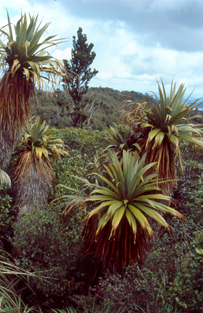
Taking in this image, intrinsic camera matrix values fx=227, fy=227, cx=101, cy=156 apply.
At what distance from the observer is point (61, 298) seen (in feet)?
13.5

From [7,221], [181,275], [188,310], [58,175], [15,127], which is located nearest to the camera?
[188,310]

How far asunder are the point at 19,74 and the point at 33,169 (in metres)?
2.13

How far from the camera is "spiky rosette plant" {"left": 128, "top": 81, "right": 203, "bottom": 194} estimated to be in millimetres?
4027

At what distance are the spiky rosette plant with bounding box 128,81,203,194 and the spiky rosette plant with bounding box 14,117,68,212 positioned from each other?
2.35 metres

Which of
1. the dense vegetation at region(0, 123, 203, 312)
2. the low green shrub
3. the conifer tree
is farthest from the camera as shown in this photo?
the conifer tree

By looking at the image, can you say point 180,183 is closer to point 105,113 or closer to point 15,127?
point 15,127

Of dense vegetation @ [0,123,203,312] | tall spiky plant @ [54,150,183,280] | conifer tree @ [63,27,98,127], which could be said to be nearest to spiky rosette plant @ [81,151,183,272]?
tall spiky plant @ [54,150,183,280]

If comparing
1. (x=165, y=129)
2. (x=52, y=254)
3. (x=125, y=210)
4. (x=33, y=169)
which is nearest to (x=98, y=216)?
(x=125, y=210)

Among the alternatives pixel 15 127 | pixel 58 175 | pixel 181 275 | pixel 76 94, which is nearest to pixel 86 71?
pixel 76 94

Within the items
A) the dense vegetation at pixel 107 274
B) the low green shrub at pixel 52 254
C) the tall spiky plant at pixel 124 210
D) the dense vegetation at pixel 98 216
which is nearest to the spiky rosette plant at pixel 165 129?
the dense vegetation at pixel 98 216

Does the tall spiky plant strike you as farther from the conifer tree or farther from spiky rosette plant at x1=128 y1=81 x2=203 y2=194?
the conifer tree

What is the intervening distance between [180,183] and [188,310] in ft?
16.1

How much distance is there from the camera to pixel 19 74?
4.23m

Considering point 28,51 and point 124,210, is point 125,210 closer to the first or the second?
point 124,210
